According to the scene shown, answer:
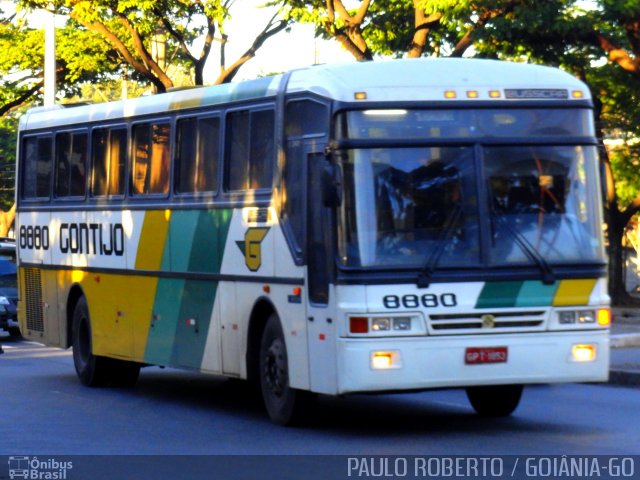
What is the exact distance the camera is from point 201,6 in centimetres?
3092

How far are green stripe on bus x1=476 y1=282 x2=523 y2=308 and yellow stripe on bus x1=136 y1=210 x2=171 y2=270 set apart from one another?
15.4 feet

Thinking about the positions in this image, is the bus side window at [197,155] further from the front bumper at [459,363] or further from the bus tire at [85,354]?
the front bumper at [459,363]

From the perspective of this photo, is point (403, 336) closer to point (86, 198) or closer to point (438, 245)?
point (438, 245)

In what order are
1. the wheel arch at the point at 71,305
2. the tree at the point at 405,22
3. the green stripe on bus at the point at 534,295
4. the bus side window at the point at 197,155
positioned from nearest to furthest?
the green stripe on bus at the point at 534,295
the bus side window at the point at 197,155
the wheel arch at the point at 71,305
the tree at the point at 405,22

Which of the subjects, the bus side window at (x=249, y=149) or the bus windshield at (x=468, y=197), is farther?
the bus side window at (x=249, y=149)

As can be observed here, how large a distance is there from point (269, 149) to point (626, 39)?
17.2 m

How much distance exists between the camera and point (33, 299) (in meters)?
19.5

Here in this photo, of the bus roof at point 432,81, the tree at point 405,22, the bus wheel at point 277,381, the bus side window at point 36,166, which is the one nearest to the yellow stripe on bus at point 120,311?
the bus side window at point 36,166

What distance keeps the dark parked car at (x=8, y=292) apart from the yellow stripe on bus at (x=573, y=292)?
1773 cm

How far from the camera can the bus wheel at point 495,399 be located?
1324 cm

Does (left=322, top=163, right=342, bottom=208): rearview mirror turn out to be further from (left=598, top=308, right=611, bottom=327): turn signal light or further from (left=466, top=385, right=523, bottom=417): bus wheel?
(left=466, top=385, right=523, bottom=417): bus wheel

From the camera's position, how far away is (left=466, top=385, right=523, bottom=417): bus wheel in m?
13.2

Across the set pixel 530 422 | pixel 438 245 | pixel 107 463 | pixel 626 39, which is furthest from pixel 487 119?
pixel 626 39

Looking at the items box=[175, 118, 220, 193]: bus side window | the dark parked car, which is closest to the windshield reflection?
box=[175, 118, 220, 193]: bus side window
